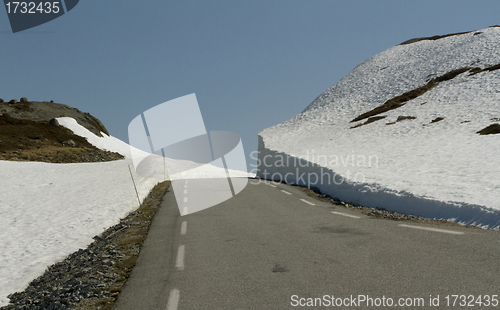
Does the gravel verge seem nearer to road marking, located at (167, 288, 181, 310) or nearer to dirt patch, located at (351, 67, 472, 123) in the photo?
road marking, located at (167, 288, 181, 310)

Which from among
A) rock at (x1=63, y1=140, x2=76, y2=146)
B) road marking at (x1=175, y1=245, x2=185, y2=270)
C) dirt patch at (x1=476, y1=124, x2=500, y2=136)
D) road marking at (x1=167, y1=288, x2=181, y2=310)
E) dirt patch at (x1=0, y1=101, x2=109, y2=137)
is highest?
dirt patch at (x1=0, y1=101, x2=109, y2=137)

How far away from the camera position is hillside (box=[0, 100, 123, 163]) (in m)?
39.1

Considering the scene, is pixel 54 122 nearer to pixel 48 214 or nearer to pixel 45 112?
pixel 45 112

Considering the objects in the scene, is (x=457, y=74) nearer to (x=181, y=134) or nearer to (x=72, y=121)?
(x=181, y=134)

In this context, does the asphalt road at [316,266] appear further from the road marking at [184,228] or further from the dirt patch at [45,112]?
the dirt patch at [45,112]

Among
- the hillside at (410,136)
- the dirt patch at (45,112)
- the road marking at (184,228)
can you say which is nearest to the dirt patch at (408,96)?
the hillside at (410,136)

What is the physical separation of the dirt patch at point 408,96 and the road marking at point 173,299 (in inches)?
1544

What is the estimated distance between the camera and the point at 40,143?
44000mm

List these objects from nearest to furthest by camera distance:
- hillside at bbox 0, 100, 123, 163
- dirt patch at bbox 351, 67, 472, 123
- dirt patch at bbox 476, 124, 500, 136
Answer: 1. dirt patch at bbox 476, 124, 500, 136
2. hillside at bbox 0, 100, 123, 163
3. dirt patch at bbox 351, 67, 472, 123

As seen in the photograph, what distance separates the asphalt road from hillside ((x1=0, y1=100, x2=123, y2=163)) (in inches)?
1431

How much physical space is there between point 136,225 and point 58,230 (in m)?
3.37

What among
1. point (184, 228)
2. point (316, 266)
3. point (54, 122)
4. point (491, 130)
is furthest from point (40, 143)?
point (316, 266)
